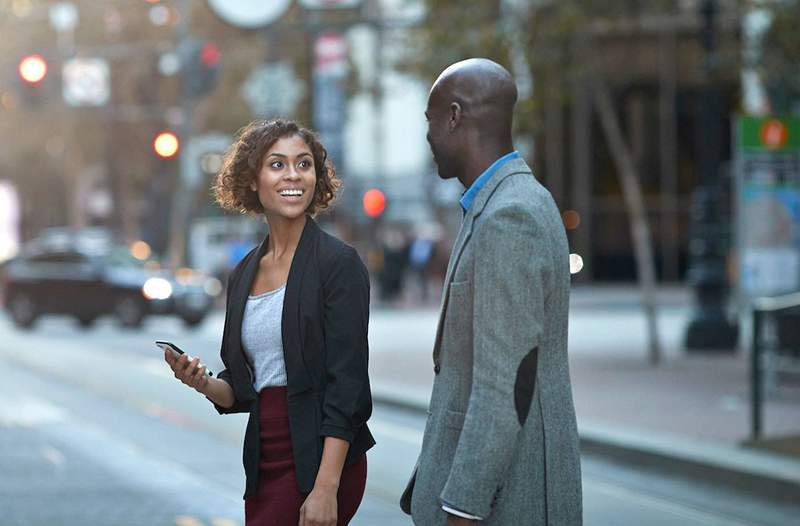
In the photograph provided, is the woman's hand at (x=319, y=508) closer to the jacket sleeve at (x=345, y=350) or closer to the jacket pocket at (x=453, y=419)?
the jacket sleeve at (x=345, y=350)

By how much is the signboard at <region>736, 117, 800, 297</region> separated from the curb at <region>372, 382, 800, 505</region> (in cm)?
318

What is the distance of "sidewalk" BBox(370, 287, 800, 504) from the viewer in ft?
35.1

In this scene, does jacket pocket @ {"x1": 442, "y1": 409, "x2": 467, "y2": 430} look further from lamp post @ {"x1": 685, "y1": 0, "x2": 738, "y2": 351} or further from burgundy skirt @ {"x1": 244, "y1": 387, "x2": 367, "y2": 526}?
lamp post @ {"x1": 685, "y1": 0, "x2": 738, "y2": 351}

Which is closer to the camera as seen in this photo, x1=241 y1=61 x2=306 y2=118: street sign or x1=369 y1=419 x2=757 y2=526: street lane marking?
x1=369 y1=419 x2=757 y2=526: street lane marking

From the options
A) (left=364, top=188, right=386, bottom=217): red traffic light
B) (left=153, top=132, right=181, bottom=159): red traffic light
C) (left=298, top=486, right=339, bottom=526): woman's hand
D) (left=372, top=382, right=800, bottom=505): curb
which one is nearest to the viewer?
(left=298, top=486, right=339, bottom=526): woman's hand

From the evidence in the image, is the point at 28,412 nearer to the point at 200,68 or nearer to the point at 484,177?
the point at 200,68

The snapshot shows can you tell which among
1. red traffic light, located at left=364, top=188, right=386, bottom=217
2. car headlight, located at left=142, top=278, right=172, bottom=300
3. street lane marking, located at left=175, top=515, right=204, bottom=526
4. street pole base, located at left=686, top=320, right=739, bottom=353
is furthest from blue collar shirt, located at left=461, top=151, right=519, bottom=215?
red traffic light, located at left=364, top=188, right=386, bottom=217

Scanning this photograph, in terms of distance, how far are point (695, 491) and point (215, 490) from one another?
114 inches

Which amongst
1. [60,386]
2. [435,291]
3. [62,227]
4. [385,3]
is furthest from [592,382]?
[62,227]

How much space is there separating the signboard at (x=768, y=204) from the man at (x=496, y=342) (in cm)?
1150

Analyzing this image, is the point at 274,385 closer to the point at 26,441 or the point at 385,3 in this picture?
the point at 26,441

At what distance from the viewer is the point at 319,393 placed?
4.10 m

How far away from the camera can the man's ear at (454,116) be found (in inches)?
140

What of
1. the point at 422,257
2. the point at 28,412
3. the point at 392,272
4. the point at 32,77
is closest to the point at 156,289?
the point at 32,77
